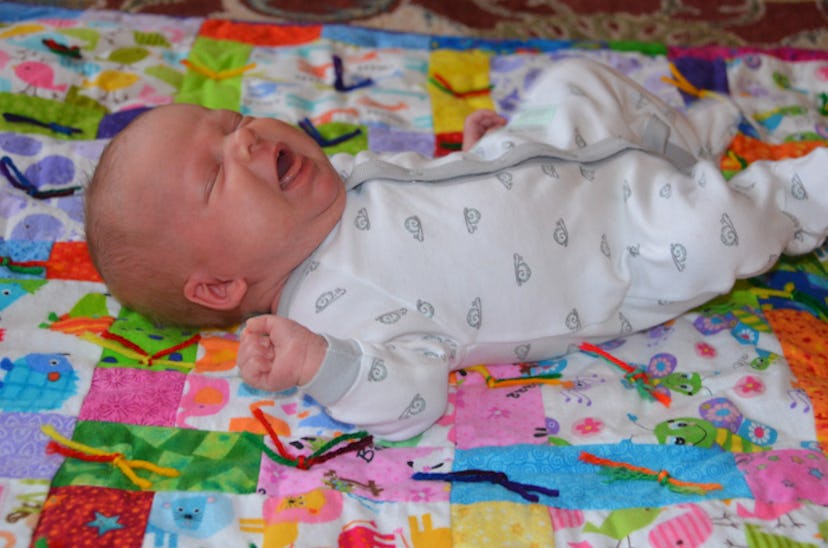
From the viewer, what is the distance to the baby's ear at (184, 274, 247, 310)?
130cm

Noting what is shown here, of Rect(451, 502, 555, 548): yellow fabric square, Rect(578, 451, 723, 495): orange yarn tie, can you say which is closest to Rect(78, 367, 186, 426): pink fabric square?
Rect(451, 502, 555, 548): yellow fabric square

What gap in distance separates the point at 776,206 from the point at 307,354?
68cm

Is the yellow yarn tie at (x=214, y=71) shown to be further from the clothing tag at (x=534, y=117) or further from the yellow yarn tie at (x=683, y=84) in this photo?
the yellow yarn tie at (x=683, y=84)

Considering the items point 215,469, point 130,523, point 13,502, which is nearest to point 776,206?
point 215,469

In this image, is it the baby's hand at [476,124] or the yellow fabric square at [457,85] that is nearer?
the baby's hand at [476,124]

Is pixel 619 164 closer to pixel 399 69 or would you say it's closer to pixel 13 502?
pixel 399 69

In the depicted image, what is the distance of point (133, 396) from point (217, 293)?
0.55 feet

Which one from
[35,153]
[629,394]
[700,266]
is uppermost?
[700,266]

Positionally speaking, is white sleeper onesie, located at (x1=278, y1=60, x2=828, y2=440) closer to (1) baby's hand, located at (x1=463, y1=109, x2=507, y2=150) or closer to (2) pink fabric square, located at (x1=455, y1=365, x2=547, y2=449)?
(2) pink fabric square, located at (x1=455, y1=365, x2=547, y2=449)

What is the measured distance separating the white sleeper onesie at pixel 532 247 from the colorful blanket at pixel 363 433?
→ 0.22ft

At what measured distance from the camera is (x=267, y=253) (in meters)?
1.29

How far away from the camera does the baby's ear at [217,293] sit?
130 cm

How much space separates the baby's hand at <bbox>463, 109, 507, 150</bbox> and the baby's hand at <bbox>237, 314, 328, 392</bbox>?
21.5 inches

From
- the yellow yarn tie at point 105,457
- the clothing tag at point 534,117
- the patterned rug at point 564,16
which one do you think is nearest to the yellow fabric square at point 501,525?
the yellow yarn tie at point 105,457
